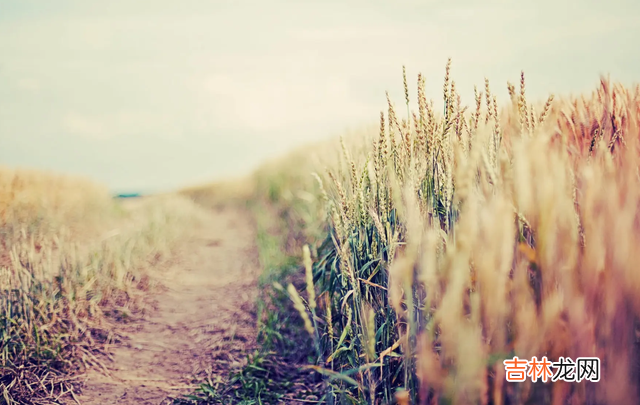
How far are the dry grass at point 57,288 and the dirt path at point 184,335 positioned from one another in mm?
150

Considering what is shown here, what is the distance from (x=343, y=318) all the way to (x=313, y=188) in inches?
93.4

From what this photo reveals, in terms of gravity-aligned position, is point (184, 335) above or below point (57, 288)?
below

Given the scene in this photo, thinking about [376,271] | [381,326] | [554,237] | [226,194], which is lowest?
[226,194]

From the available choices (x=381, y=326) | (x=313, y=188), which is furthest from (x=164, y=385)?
(x=313, y=188)

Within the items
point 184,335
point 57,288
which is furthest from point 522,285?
point 57,288

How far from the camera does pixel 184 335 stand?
2578 mm

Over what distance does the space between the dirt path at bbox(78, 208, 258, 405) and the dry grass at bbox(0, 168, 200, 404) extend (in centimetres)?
15

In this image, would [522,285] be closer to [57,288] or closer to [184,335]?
[184,335]

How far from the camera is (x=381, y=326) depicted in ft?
4.77

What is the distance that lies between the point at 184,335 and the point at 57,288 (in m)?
0.80

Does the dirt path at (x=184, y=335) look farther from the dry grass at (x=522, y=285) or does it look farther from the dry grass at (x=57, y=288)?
the dry grass at (x=522, y=285)

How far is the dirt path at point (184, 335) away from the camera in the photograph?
6.44ft

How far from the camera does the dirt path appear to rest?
77.3 inches

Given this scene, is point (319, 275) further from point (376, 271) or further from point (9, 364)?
point (9, 364)
